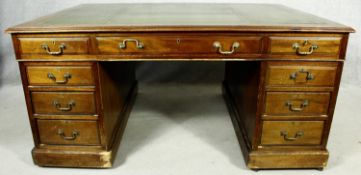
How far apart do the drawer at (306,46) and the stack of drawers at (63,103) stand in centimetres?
89

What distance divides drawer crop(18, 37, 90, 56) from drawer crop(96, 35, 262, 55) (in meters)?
0.08

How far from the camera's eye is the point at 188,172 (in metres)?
1.69

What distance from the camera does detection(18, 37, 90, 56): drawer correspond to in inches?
56.8

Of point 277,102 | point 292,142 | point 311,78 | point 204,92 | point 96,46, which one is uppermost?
point 96,46

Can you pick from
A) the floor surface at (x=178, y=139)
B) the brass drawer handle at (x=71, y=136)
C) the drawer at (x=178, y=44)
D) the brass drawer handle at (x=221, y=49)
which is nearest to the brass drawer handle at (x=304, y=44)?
the drawer at (x=178, y=44)

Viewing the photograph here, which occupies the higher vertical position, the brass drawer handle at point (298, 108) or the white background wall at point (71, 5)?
the white background wall at point (71, 5)

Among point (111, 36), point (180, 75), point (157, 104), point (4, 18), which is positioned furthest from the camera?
point (180, 75)

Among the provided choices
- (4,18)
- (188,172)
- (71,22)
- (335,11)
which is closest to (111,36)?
(71,22)

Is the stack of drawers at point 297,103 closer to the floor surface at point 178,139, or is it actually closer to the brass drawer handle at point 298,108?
the brass drawer handle at point 298,108

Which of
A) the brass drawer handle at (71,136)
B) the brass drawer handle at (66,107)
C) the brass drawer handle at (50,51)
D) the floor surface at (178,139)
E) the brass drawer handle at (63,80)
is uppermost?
the brass drawer handle at (50,51)

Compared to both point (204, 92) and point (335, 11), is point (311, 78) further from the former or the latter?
point (335, 11)

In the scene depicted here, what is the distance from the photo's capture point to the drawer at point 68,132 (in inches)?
63.9

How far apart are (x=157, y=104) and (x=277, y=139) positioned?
1173 millimetres

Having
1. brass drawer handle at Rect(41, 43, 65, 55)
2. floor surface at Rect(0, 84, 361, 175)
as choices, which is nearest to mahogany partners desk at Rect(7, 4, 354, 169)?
brass drawer handle at Rect(41, 43, 65, 55)
